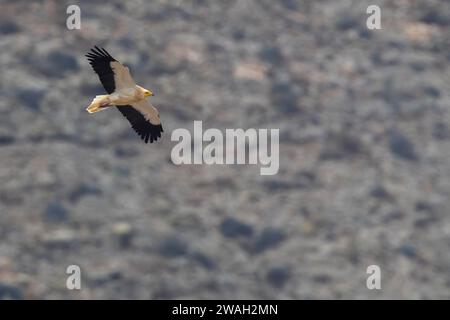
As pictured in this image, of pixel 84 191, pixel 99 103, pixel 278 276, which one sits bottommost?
pixel 99 103

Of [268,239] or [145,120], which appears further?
[268,239]

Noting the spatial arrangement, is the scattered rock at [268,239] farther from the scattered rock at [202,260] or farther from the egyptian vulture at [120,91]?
the egyptian vulture at [120,91]

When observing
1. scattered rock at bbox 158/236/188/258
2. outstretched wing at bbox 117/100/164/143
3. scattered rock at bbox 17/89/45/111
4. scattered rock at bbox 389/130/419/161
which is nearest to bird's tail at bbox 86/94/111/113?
outstretched wing at bbox 117/100/164/143

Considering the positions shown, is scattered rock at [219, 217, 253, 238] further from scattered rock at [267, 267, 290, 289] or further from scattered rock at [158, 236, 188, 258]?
scattered rock at [158, 236, 188, 258]

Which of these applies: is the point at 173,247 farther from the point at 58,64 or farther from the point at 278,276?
the point at 58,64

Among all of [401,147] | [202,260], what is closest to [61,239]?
[202,260]

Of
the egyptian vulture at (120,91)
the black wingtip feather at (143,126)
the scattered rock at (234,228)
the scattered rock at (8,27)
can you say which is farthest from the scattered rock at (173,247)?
the egyptian vulture at (120,91)
